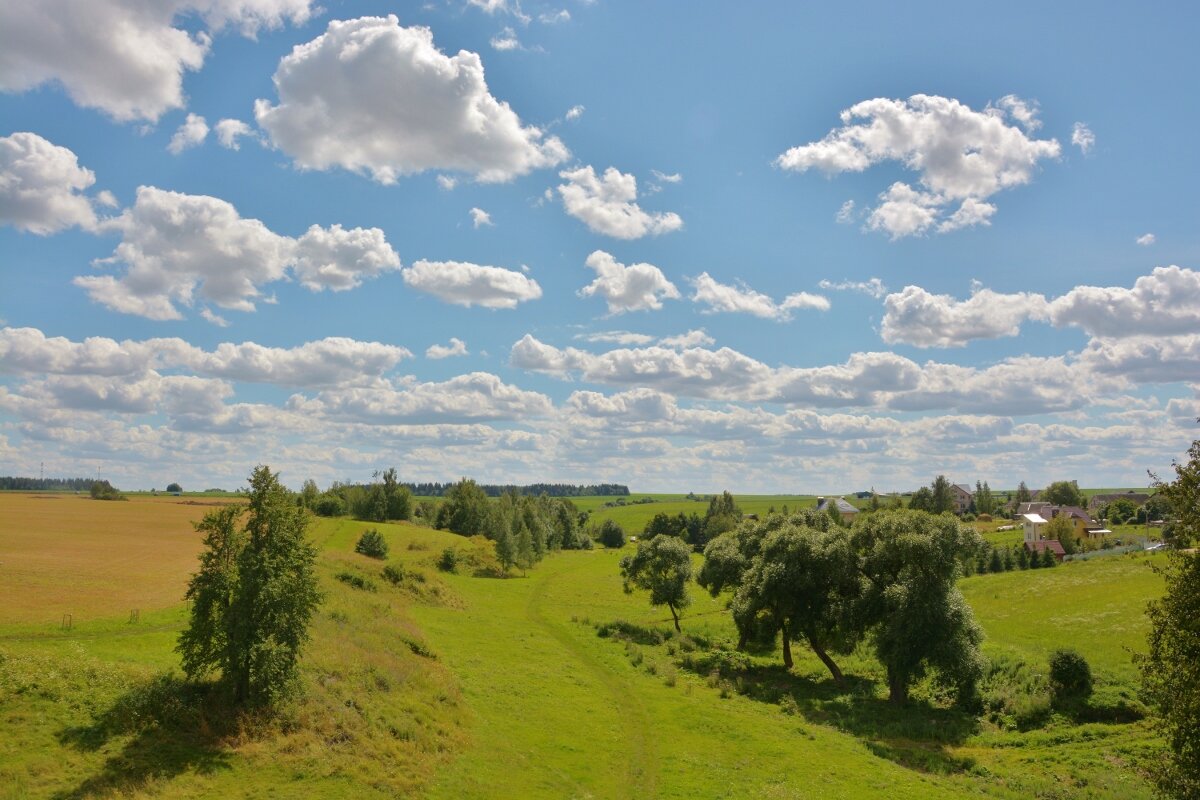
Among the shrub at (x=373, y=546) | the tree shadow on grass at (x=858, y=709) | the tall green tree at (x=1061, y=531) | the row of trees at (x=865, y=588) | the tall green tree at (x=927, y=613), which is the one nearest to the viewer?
the tree shadow on grass at (x=858, y=709)

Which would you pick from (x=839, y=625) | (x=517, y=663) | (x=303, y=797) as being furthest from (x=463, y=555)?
(x=303, y=797)

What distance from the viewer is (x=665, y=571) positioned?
7056cm

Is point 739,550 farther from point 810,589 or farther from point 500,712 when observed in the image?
point 500,712

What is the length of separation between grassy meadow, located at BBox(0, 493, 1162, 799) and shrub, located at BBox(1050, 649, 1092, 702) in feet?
4.46

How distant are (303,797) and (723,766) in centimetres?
1950

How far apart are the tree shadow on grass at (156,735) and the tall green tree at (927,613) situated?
39401 mm

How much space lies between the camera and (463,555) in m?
112

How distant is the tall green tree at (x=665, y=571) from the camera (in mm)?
70000

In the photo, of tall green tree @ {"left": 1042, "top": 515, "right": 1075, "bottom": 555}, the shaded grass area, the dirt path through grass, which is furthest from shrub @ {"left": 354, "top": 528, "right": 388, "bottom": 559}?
tall green tree @ {"left": 1042, "top": 515, "right": 1075, "bottom": 555}

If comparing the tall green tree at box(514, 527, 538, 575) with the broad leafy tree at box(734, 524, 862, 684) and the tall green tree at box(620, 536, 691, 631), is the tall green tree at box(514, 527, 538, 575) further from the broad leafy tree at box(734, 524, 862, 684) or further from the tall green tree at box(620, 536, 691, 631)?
the broad leafy tree at box(734, 524, 862, 684)

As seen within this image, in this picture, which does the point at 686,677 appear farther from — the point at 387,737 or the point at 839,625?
the point at 387,737

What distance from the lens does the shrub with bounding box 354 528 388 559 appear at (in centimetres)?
9519

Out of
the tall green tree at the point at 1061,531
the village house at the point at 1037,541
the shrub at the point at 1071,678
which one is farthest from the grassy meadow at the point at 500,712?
the tall green tree at the point at 1061,531

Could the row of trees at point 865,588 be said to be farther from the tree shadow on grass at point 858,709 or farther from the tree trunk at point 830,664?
the tree shadow on grass at point 858,709
